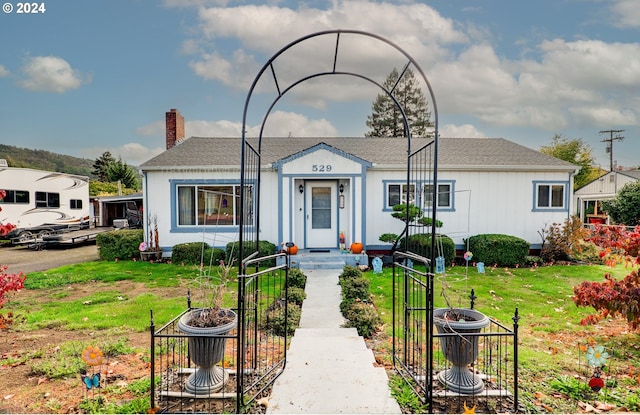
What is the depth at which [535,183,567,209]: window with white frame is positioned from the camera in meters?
11.7

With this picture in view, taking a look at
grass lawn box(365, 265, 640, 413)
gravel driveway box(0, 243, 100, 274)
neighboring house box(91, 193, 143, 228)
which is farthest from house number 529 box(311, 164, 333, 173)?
neighboring house box(91, 193, 143, 228)

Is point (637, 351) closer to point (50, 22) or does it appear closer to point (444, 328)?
point (444, 328)

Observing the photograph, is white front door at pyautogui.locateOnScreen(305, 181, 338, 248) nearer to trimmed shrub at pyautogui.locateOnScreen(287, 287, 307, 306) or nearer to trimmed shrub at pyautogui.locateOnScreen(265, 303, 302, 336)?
trimmed shrub at pyautogui.locateOnScreen(287, 287, 307, 306)

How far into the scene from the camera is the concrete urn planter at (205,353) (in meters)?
3.19

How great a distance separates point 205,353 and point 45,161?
49421 mm

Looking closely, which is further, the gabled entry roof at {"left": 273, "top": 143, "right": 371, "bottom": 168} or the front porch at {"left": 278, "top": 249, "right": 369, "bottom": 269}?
the gabled entry roof at {"left": 273, "top": 143, "right": 371, "bottom": 168}

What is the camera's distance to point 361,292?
22.0 feet

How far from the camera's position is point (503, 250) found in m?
10.6

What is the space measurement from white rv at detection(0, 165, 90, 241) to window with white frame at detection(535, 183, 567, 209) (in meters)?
20.2

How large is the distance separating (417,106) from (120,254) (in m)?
29.4

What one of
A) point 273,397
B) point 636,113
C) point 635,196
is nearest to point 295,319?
point 273,397

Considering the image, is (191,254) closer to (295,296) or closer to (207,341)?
(295,296)

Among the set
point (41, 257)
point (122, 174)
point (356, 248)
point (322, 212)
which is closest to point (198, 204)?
point (322, 212)

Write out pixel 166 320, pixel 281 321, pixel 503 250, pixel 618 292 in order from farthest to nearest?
pixel 503 250 < pixel 166 320 < pixel 281 321 < pixel 618 292
